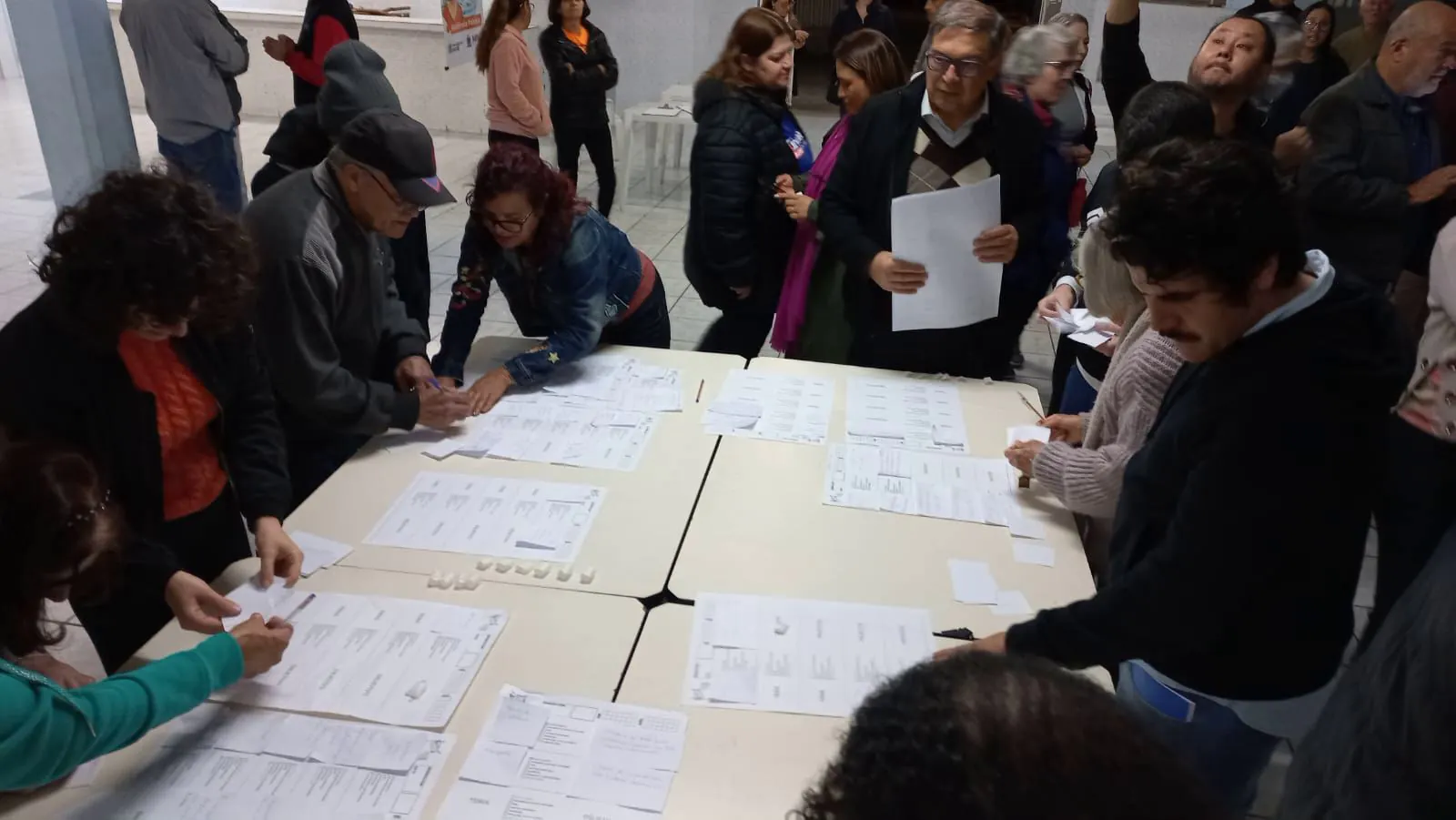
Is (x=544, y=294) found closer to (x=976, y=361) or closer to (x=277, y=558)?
(x=277, y=558)

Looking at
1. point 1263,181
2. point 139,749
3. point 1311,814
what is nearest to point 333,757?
point 139,749

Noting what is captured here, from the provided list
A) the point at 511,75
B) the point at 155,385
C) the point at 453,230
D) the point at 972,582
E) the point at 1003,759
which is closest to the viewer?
the point at 1003,759

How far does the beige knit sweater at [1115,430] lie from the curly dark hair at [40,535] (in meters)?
1.44

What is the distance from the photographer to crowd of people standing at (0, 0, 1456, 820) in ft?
2.62

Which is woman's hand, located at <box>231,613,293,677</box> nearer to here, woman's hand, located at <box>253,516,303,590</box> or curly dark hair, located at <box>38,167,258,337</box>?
woman's hand, located at <box>253,516,303,590</box>

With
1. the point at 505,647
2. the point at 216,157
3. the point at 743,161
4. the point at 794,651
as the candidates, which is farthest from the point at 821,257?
the point at 216,157

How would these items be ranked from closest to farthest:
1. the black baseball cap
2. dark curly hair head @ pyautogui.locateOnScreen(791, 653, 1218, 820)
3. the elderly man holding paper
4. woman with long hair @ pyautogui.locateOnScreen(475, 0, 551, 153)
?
dark curly hair head @ pyautogui.locateOnScreen(791, 653, 1218, 820) < the black baseball cap < the elderly man holding paper < woman with long hair @ pyautogui.locateOnScreen(475, 0, 551, 153)

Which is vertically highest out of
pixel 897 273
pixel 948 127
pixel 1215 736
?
pixel 948 127

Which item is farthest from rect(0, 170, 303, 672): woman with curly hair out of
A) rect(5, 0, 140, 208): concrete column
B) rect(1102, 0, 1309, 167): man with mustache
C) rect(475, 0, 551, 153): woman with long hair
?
rect(475, 0, 551, 153): woman with long hair

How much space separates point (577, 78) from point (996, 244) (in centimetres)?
378

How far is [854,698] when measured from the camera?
1.35 m

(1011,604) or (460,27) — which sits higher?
(460,27)

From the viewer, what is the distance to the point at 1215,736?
1342mm

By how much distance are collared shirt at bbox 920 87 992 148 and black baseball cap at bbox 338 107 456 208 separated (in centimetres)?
118
